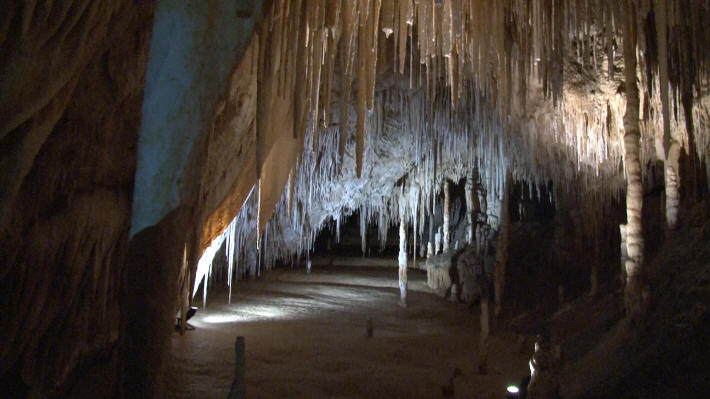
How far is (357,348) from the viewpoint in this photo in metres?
7.98

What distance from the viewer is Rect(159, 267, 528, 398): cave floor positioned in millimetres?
5441

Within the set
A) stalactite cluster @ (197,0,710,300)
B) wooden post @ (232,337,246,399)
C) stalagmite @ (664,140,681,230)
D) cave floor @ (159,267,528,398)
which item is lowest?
cave floor @ (159,267,528,398)

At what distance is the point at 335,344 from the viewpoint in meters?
8.19

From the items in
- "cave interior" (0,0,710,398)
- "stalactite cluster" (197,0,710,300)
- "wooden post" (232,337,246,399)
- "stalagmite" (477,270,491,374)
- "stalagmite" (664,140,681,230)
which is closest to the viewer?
"cave interior" (0,0,710,398)

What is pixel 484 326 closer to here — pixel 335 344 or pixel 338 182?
pixel 335 344

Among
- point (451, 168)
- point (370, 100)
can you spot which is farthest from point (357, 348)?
point (451, 168)

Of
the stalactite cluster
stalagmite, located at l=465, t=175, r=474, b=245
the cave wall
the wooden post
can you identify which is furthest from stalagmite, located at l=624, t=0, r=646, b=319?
stalagmite, located at l=465, t=175, r=474, b=245

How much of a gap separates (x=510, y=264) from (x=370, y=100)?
33.5 ft

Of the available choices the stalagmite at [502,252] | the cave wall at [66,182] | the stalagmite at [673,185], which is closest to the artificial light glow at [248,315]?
the stalagmite at [502,252]

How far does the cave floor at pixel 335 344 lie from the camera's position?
5.44 meters

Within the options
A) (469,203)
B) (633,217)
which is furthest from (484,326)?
(469,203)

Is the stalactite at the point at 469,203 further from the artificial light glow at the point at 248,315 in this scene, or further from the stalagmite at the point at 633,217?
the stalagmite at the point at 633,217

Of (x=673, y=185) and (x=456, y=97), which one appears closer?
(x=456, y=97)

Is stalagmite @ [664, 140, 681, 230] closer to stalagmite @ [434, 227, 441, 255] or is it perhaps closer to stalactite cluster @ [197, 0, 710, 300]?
stalactite cluster @ [197, 0, 710, 300]
